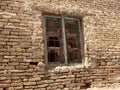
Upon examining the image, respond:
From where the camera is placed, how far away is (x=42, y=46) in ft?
17.7

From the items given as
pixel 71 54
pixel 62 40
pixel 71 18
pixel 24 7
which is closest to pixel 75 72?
pixel 71 54

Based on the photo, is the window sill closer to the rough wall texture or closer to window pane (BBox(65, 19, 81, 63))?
the rough wall texture

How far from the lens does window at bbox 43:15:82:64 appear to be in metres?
5.68

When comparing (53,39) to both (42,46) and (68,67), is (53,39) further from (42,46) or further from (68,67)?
(68,67)

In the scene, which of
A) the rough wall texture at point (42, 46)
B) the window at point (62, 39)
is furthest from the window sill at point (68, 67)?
the window at point (62, 39)

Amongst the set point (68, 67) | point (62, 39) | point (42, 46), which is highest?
point (62, 39)

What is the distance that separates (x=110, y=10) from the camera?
6680 mm

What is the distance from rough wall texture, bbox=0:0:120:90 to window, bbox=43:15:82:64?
19 centimetres

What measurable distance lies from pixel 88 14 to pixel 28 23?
1779 mm

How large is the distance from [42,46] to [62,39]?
2.25 ft

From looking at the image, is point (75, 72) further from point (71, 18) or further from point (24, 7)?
point (24, 7)

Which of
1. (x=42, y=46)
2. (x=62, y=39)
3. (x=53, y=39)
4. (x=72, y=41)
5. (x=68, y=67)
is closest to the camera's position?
(x=42, y=46)

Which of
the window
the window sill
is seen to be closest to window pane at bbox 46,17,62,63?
the window

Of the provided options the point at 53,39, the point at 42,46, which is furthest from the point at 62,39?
the point at 42,46
